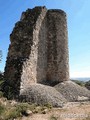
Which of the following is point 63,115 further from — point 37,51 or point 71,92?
point 37,51

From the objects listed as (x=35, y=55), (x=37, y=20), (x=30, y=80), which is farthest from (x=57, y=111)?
(x=37, y=20)

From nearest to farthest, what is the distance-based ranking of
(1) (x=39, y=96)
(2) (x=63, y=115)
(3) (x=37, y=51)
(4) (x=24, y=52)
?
(2) (x=63, y=115), (1) (x=39, y=96), (4) (x=24, y=52), (3) (x=37, y=51)

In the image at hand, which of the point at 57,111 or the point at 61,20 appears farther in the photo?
the point at 61,20

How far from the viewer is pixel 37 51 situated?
66.6ft

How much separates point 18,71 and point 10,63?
1186 millimetres

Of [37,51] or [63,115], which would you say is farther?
[37,51]

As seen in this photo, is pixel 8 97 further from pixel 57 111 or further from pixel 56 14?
pixel 56 14

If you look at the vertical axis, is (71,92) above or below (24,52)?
below

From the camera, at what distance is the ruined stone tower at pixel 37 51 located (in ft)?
57.4

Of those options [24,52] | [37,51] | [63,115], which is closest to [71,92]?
[37,51]

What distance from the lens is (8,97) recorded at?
52.0 feet

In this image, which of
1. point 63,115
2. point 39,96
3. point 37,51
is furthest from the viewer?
point 37,51

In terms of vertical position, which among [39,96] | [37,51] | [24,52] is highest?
[37,51]

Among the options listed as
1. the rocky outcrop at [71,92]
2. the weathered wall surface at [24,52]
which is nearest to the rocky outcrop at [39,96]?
the weathered wall surface at [24,52]
